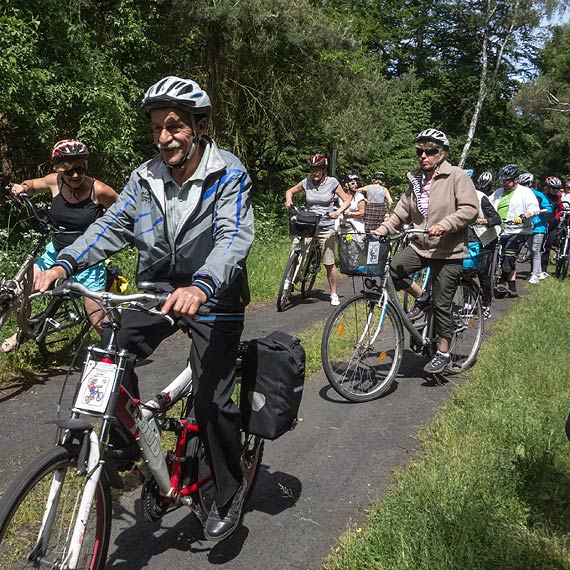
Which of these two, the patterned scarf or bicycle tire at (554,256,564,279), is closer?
the patterned scarf

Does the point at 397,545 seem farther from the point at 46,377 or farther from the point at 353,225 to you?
the point at 353,225

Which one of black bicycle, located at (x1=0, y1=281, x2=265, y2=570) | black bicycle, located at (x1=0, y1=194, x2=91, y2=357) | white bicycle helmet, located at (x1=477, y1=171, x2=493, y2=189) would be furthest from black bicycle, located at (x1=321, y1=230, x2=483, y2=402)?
white bicycle helmet, located at (x1=477, y1=171, x2=493, y2=189)

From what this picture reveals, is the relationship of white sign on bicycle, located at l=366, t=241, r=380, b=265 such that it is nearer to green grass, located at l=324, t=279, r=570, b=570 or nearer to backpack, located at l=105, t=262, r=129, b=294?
green grass, located at l=324, t=279, r=570, b=570

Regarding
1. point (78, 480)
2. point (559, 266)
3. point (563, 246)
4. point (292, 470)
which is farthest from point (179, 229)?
point (559, 266)

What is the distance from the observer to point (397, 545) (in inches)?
120

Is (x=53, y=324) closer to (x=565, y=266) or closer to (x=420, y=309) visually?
(x=420, y=309)

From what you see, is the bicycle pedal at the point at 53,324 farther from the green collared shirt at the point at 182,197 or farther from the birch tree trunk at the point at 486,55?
the birch tree trunk at the point at 486,55

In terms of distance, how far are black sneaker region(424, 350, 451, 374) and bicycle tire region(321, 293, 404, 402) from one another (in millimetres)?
387

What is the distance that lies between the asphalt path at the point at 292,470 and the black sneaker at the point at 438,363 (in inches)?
7.0

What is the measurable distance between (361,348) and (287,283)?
12.1 ft

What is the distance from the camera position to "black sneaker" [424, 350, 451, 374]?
18.8ft

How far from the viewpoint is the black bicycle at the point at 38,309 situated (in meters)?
4.95

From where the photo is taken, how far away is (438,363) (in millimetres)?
5777

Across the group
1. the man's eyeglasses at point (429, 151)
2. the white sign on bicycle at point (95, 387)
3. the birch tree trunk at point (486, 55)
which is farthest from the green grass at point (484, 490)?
the birch tree trunk at point (486, 55)
